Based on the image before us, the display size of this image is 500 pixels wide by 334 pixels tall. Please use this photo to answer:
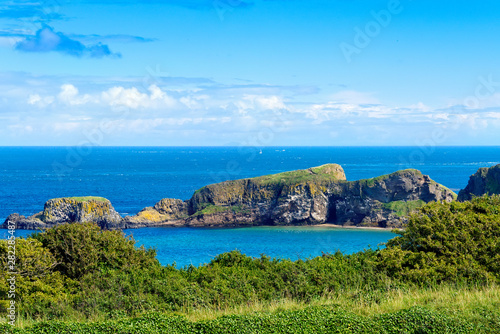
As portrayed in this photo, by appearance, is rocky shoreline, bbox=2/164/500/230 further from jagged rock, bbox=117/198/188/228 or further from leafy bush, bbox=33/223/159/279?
leafy bush, bbox=33/223/159/279

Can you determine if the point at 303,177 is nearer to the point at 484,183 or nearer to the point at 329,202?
the point at 329,202

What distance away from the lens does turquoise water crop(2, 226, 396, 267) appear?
51.7 m

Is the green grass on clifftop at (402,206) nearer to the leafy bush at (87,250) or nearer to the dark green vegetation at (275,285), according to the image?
the dark green vegetation at (275,285)

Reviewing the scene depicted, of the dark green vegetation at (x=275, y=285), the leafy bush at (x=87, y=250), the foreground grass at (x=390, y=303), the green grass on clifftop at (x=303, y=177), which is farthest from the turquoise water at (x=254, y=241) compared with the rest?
the foreground grass at (x=390, y=303)

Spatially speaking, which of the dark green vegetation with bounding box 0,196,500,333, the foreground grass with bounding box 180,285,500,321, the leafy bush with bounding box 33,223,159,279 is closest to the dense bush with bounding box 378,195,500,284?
the dark green vegetation with bounding box 0,196,500,333

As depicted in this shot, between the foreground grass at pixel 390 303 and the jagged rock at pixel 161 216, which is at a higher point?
the foreground grass at pixel 390 303

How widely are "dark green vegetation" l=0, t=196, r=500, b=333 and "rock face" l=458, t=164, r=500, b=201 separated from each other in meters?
60.8

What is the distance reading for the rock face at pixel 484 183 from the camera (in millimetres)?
71938

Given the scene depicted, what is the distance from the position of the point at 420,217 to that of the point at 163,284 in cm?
878

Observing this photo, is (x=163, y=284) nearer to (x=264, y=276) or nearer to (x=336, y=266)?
(x=264, y=276)

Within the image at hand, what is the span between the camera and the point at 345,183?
73.7m

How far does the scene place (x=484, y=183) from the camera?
72.9 meters

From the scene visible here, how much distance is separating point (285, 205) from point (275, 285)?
5954 centimetres

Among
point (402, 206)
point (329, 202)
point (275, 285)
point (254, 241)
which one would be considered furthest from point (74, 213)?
point (275, 285)
